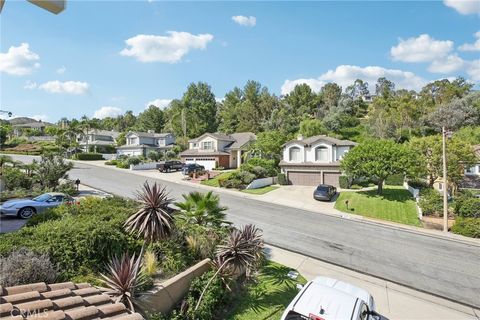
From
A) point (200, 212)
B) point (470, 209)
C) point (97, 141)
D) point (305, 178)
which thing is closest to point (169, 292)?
point (200, 212)

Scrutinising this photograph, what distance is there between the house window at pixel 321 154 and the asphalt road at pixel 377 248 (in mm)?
14269

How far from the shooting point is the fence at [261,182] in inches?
1439

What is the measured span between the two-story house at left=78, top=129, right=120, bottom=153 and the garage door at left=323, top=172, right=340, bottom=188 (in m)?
55.7

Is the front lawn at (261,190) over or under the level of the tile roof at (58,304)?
under

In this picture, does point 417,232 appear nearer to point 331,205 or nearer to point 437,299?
point 331,205

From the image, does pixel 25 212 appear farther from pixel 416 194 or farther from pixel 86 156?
pixel 86 156

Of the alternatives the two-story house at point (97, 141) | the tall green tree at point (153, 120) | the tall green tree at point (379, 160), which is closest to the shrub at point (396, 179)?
the tall green tree at point (379, 160)

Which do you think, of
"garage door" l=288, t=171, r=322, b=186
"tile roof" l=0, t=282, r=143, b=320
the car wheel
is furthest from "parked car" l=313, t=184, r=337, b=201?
"tile roof" l=0, t=282, r=143, b=320

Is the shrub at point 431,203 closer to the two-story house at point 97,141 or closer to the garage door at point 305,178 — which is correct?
the garage door at point 305,178

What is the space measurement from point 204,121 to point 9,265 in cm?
7676

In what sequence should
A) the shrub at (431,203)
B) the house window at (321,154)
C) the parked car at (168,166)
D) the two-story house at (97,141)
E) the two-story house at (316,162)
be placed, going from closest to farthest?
the shrub at (431,203), the two-story house at (316,162), the house window at (321,154), the parked car at (168,166), the two-story house at (97,141)

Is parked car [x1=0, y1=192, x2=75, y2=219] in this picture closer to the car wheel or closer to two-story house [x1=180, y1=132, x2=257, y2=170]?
the car wheel

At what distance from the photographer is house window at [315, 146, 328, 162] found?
39.8 m

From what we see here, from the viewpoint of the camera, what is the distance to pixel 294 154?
4191cm
